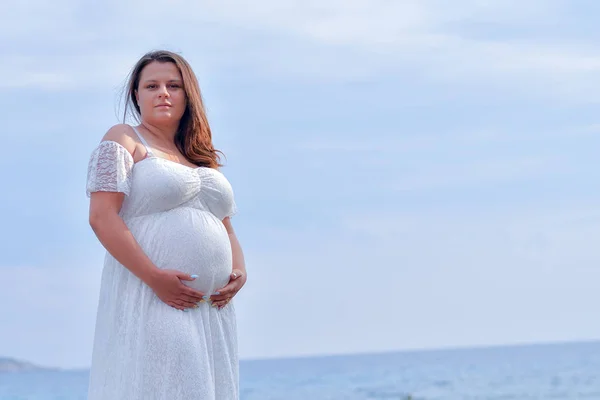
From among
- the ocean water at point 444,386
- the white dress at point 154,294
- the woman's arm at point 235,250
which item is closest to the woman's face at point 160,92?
the white dress at point 154,294

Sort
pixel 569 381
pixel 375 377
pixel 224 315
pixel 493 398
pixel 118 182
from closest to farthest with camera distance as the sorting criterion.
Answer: pixel 118 182 → pixel 224 315 → pixel 493 398 → pixel 569 381 → pixel 375 377

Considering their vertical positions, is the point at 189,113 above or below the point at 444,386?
below

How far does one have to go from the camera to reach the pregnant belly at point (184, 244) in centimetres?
430

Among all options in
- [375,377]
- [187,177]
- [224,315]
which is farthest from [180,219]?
[375,377]

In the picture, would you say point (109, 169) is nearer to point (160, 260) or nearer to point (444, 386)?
point (160, 260)

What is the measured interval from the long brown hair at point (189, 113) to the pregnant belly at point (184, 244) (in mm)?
305

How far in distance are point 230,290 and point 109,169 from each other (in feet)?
2.37

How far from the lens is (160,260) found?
4297mm

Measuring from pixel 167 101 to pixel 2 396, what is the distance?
3906cm

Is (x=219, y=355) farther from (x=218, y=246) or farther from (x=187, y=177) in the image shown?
(x=187, y=177)

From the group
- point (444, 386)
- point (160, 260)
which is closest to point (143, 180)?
point (160, 260)

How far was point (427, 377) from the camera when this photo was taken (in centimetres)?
4347

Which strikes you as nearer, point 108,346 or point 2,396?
point 108,346

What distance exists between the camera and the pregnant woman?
423cm
